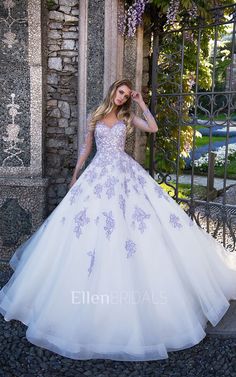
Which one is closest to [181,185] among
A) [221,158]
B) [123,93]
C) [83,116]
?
[221,158]

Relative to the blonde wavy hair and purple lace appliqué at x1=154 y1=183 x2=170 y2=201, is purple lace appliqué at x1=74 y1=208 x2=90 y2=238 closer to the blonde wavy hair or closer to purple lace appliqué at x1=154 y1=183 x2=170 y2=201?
purple lace appliqué at x1=154 y1=183 x2=170 y2=201

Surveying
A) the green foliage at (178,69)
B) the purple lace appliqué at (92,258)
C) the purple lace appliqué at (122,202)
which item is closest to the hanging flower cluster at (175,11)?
the green foliage at (178,69)

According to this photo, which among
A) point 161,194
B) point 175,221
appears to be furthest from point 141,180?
point 175,221

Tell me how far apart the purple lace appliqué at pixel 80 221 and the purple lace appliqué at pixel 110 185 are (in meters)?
0.21

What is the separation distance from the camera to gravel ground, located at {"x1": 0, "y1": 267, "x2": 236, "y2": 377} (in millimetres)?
2488

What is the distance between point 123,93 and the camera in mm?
3207

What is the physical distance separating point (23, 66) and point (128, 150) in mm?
1266

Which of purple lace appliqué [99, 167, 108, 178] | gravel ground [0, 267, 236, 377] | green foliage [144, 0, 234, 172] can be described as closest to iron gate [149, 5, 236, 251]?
green foliage [144, 0, 234, 172]

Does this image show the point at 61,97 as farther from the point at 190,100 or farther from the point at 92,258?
the point at 92,258

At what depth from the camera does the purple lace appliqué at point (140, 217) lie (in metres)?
2.89

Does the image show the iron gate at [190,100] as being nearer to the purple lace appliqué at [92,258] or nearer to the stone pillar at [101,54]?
the stone pillar at [101,54]

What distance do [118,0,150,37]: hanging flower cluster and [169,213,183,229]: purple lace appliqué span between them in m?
1.79

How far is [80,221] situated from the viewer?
2930mm

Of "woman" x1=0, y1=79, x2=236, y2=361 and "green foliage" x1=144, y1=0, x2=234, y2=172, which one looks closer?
"woman" x1=0, y1=79, x2=236, y2=361
